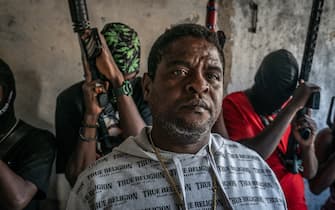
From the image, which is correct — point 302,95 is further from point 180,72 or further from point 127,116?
point 180,72

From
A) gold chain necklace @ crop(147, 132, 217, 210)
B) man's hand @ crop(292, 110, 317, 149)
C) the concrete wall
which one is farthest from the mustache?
the concrete wall

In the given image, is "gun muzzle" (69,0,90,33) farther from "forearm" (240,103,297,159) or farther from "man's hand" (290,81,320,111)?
"man's hand" (290,81,320,111)

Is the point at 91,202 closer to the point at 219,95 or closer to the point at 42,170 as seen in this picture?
the point at 219,95

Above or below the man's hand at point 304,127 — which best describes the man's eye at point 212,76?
above

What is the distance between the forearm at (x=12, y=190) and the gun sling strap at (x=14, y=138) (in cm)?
17

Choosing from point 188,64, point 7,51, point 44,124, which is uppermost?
point 188,64

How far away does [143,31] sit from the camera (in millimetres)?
2461

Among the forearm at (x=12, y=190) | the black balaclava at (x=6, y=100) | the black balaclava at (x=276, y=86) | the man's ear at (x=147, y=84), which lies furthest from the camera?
the black balaclava at (x=276, y=86)

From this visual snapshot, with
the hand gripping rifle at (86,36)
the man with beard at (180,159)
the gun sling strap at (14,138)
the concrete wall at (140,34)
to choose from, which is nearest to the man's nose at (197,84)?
the man with beard at (180,159)

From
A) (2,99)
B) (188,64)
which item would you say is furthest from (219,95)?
(2,99)

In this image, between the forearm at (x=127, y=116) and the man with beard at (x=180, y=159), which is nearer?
the man with beard at (x=180, y=159)

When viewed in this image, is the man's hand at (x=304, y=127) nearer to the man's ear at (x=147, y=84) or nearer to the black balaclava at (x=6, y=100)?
the man's ear at (x=147, y=84)

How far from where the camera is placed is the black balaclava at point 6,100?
1.80 m

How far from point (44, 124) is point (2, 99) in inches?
20.1
